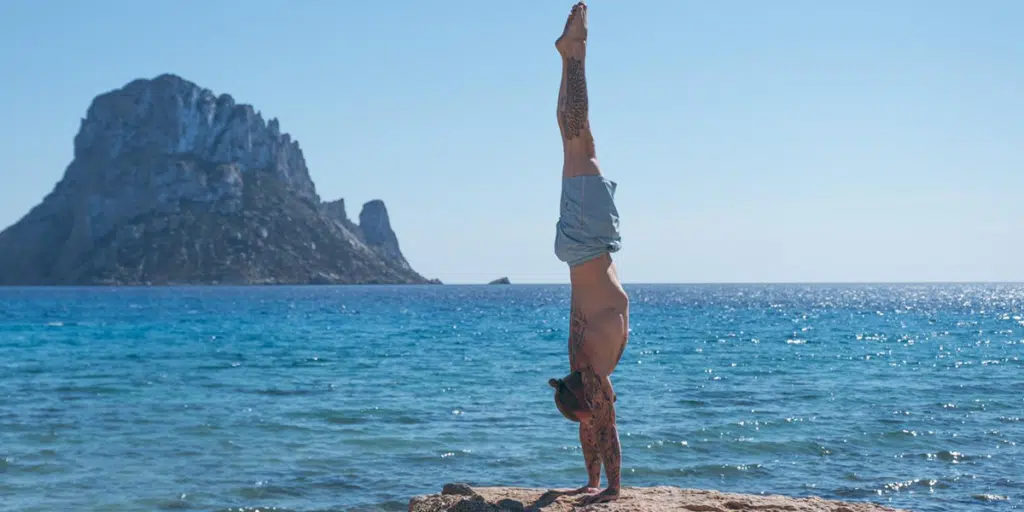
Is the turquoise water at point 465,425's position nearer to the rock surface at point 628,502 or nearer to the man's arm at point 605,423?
the rock surface at point 628,502

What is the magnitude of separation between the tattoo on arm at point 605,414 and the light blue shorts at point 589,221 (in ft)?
3.28

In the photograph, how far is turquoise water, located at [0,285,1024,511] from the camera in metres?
12.4

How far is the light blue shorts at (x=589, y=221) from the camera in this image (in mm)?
7699

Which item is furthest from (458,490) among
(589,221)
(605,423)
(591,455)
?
(589,221)

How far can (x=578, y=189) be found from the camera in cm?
782

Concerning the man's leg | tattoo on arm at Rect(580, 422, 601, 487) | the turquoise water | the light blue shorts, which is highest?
the man's leg

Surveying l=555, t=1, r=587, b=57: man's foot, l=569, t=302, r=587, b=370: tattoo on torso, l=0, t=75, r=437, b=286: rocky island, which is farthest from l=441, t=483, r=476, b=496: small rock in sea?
l=0, t=75, r=437, b=286: rocky island

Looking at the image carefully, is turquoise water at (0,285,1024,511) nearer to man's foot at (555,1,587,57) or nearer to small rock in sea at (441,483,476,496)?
small rock in sea at (441,483,476,496)

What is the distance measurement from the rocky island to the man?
15767 centimetres

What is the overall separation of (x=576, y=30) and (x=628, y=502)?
157 inches

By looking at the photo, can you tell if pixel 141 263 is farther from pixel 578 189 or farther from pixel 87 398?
pixel 578 189

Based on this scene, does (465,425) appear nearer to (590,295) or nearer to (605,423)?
(605,423)

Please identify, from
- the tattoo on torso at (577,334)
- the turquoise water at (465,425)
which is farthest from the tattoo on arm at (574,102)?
the turquoise water at (465,425)

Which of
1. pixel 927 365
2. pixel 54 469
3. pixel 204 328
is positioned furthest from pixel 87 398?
pixel 204 328
